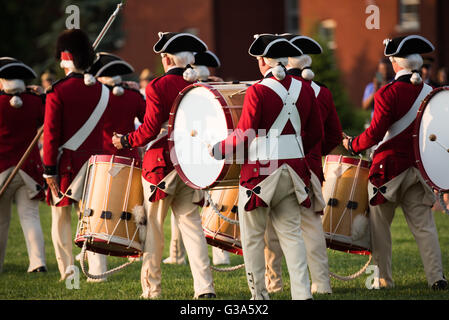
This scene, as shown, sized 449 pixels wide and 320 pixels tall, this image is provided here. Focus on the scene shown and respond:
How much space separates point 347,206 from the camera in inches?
329

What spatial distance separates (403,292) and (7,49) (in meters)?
30.1

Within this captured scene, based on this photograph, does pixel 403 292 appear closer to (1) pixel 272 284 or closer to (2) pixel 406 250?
(1) pixel 272 284

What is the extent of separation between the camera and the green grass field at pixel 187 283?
810 centimetres

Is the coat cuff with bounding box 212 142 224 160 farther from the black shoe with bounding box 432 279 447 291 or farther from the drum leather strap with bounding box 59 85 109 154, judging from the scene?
the black shoe with bounding box 432 279 447 291

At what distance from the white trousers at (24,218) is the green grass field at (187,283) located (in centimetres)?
22

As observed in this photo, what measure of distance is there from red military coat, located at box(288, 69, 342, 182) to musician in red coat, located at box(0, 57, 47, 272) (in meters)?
3.09

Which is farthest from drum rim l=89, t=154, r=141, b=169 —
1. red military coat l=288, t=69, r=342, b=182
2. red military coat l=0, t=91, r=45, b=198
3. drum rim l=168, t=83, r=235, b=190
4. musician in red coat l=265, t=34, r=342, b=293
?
red military coat l=0, t=91, r=45, b=198

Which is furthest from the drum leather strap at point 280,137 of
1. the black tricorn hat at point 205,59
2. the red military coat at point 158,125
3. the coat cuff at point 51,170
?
the black tricorn hat at point 205,59

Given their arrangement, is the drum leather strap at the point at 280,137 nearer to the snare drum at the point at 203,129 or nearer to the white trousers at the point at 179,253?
the snare drum at the point at 203,129

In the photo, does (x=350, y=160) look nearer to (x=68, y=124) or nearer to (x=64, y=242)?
(x=68, y=124)

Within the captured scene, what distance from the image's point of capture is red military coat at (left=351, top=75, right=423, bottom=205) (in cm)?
798

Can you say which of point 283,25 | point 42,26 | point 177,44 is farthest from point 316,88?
point 42,26

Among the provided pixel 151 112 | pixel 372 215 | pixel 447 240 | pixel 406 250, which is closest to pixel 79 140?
pixel 151 112

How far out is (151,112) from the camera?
25.3 ft
